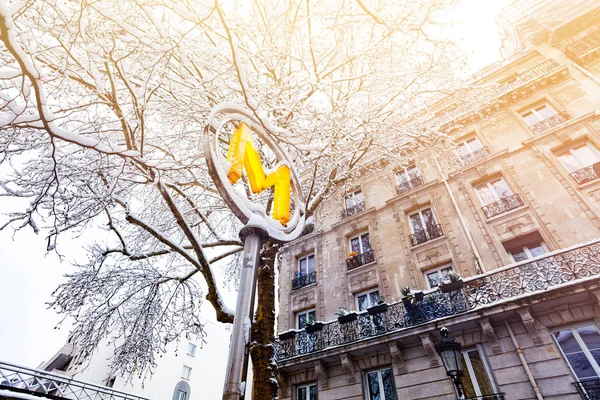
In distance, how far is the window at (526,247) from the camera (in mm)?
10914

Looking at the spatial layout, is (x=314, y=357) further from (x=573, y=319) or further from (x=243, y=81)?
(x=243, y=81)

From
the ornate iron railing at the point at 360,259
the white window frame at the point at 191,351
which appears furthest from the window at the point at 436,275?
the white window frame at the point at 191,351

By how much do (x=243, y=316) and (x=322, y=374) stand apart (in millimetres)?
12198

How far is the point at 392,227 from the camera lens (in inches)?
581

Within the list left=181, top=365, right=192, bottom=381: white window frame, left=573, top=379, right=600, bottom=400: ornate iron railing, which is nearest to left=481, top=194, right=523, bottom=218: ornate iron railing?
left=573, top=379, right=600, bottom=400: ornate iron railing

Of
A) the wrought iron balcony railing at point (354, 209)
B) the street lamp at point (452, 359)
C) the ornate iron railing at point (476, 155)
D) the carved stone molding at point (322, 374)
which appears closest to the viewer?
the street lamp at point (452, 359)

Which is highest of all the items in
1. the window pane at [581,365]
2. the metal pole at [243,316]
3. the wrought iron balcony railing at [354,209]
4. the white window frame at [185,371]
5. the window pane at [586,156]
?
the wrought iron balcony railing at [354,209]

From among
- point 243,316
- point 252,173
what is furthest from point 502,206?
point 243,316

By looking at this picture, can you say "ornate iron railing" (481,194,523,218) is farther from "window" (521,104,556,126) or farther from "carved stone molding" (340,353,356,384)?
"carved stone molding" (340,353,356,384)

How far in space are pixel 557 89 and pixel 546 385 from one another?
44.5 feet

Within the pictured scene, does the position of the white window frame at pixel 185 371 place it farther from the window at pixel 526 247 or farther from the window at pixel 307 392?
the window at pixel 526 247

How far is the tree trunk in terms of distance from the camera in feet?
17.3

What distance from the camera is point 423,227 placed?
551 inches

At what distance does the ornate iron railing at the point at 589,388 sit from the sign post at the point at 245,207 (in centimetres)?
1043
